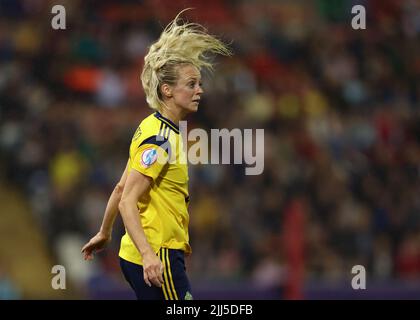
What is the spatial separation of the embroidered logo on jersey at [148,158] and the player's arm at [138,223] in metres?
0.06

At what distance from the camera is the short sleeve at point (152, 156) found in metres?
5.20

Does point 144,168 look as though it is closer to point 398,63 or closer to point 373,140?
point 373,140

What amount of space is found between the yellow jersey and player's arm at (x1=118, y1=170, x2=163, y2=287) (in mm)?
65

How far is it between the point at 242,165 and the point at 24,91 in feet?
9.20

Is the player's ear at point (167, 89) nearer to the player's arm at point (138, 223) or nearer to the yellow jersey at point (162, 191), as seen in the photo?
the yellow jersey at point (162, 191)

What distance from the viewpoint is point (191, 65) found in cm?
553

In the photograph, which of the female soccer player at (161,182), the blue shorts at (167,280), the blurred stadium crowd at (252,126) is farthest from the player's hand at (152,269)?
the blurred stadium crowd at (252,126)

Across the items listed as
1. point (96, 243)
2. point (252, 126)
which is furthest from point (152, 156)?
point (252, 126)

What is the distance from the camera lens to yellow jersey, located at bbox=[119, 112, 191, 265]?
17.3ft

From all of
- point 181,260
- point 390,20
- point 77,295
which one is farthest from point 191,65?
point 390,20

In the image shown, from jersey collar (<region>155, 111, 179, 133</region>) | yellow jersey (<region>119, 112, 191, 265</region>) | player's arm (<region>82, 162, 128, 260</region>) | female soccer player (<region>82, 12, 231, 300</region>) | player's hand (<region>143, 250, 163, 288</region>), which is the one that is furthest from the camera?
player's arm (<region>82, 162, 128, 260</region>)

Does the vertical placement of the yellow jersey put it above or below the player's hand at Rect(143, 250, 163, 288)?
above

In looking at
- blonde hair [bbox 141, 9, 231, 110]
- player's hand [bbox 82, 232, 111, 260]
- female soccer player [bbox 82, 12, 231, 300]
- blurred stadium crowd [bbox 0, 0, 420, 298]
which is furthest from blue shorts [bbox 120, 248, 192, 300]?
blurred stadium crowd [bbox 0, 0, 420, 298]

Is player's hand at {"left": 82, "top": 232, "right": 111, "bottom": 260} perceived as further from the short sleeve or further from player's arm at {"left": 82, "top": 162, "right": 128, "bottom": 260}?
the short sleeve
